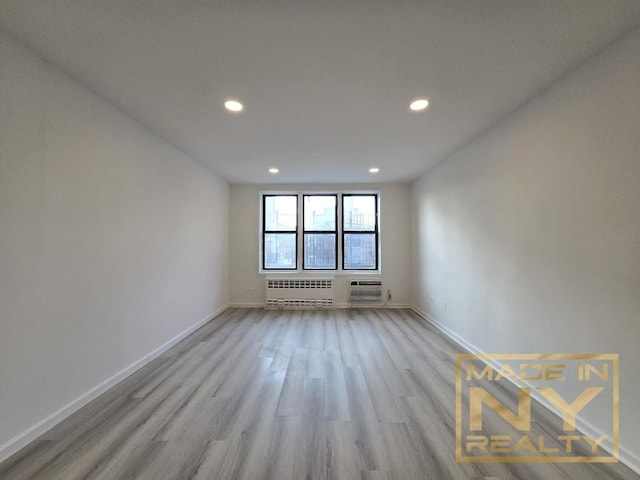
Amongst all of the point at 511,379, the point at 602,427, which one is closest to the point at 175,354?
the point at 511,379

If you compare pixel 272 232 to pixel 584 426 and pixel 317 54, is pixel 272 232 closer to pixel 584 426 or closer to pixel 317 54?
pixel 317 54

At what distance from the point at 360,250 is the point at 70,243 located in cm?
450

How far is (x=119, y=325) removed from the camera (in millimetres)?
2424

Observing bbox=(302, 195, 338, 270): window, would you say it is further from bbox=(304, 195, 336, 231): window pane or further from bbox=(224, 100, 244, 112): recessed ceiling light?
bbox=(224, 100, 244, 112): recessed ceiling light

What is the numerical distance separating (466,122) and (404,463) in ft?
9.51

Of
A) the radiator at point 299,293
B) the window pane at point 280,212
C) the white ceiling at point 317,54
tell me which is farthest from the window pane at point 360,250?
the white ceiling at point 317,54

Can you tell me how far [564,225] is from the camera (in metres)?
1.91

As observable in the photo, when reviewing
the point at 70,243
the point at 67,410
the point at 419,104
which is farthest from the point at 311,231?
the point at 67,410

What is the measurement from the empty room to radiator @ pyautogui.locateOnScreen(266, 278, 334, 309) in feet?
6.23

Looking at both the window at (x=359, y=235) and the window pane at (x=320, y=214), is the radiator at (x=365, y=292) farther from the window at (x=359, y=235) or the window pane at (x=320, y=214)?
the window pane at (x=320, y=214)

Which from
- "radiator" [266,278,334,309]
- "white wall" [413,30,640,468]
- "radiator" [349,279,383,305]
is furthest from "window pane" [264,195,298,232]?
"white wall" [413,30,640,468]

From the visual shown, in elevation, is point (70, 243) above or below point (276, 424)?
above

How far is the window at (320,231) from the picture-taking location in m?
5.49

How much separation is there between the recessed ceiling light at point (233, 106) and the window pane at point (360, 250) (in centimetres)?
358
